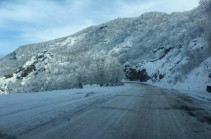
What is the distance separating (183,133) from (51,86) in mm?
63987

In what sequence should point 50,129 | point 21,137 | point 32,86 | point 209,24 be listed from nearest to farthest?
1. point 21,137
2. point 50,129
3. point 209,24
4. point 32,86

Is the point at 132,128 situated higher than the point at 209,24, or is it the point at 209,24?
the point at 209,24

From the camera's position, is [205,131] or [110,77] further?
[110,77]

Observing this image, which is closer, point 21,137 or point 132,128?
point 21,137

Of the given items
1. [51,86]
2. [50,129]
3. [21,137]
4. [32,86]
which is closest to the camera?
[21,137]

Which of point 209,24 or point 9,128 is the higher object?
point 209,24

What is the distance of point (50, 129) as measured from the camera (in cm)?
581

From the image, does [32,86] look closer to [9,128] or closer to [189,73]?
[189,73]

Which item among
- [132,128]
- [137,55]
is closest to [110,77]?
[132,128]

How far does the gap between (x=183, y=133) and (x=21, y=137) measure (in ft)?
13.6

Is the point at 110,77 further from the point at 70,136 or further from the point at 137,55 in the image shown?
the point at 137,55

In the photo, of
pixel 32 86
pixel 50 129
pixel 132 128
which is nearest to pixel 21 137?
pixel 50 129

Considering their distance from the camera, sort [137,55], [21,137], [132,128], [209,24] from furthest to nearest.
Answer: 1. [137,55]
2. [209,24]
3. [132,128]
4. [21,137]

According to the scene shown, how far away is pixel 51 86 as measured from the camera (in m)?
66.9
